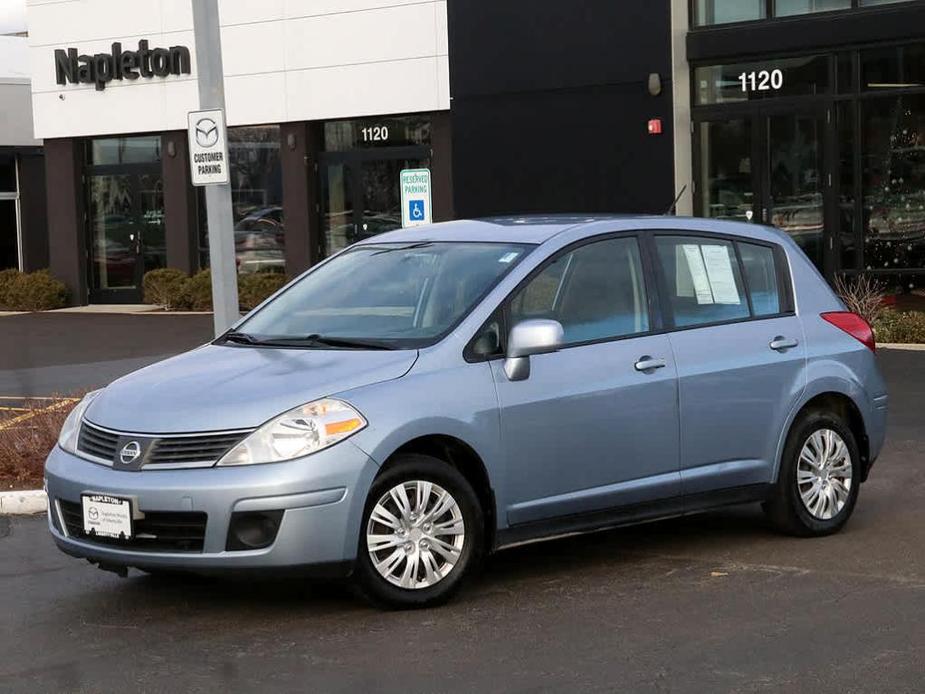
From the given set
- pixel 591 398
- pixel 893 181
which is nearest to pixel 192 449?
pixel 591 398

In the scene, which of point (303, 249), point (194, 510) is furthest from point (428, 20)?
point (194, 510)

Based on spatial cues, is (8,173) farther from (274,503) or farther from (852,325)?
(274,503)

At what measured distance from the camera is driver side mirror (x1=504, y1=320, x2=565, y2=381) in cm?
735

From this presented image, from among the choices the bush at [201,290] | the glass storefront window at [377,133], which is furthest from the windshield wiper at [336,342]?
the bush at [201,290]

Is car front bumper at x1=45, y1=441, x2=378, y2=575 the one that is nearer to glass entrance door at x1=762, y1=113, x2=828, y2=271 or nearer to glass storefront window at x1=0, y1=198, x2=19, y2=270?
glass entrance door at x1=762, y1=113, x2=828, y2=271

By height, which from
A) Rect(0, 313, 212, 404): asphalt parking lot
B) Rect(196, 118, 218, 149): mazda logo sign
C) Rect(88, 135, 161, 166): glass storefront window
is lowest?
Rect(0, 313, 212, 404): asphalt parking lot

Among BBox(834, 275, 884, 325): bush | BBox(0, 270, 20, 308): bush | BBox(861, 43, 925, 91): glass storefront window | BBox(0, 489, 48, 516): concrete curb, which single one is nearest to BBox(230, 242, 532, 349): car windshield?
BBox(0, 489, 48, 516): concrete curb

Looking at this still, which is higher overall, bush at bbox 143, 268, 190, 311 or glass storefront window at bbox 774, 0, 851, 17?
glass storefront window at bbox 774, 0, 851, 17

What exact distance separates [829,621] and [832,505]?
1.97m

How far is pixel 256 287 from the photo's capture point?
93.5 feet

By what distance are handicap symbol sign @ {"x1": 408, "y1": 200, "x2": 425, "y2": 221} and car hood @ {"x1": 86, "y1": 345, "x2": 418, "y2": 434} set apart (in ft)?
25.8

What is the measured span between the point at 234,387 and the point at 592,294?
1.87 metres

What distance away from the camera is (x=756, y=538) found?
28.8 feet

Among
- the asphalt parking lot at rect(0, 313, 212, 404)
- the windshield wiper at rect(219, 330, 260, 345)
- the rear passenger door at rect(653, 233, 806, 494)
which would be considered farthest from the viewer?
the asphalt parking lot at rect(0, 313, 212, 404)
